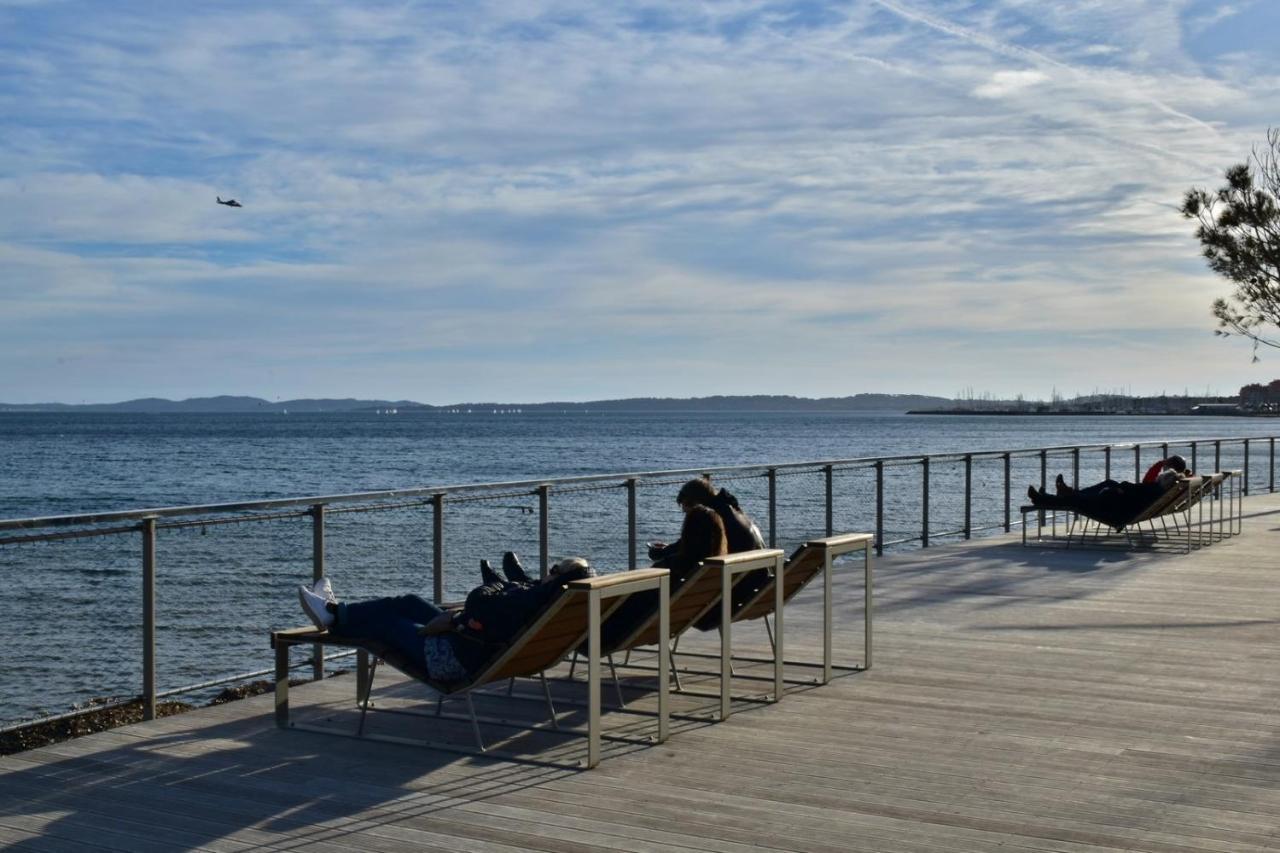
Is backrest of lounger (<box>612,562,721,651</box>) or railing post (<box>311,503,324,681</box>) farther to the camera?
railing post (<box>311,503,324,681</box>)

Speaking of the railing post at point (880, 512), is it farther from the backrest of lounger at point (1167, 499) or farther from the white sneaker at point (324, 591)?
the white sneaker at point (324, 591)

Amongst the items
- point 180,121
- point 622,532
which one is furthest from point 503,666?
point 180,121

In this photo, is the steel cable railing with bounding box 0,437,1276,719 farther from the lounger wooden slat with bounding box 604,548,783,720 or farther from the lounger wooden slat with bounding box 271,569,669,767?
the lounger wooden slat with bounding box 604,548,783,720

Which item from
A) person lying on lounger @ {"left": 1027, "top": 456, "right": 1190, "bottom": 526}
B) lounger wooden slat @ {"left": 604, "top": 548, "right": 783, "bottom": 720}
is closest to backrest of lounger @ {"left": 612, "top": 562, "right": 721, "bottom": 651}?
lounger wooden slat @ {"left": 604, "top": 548, "right": 783, "bottom": 720}

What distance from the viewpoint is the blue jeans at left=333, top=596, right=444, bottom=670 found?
547cm

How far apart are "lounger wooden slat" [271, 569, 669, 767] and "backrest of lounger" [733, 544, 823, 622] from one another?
0.99 meters

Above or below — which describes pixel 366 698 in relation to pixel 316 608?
below

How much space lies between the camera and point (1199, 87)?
1788 centimetres

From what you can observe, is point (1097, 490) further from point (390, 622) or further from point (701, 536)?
point (390, 622)

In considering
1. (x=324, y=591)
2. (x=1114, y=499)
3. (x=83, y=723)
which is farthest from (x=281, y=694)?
(x=1114, y=499)

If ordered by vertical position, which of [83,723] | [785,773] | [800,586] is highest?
[800,586]

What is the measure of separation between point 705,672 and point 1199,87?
45.8 feet

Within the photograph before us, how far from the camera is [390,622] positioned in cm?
559

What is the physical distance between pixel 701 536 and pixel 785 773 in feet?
4.48
